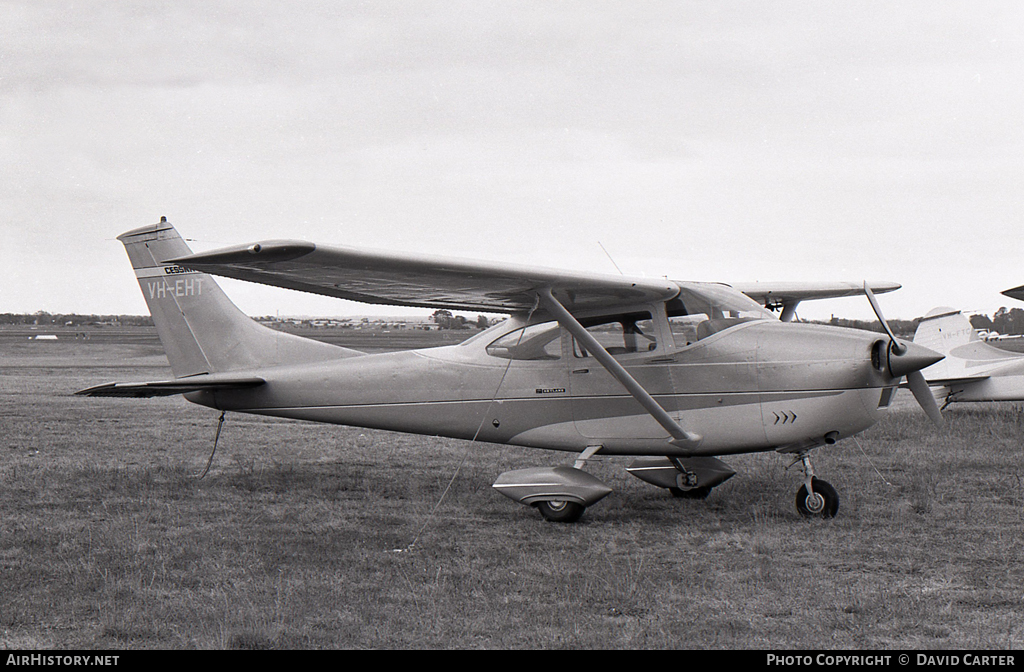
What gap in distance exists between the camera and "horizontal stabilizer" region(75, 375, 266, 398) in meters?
8.26

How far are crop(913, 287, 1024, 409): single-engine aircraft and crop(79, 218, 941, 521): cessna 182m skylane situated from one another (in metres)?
9.82

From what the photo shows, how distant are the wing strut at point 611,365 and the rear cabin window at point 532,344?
0.74 meters

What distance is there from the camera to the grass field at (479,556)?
429 cm

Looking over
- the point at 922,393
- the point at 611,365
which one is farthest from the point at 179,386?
the point at 922,393

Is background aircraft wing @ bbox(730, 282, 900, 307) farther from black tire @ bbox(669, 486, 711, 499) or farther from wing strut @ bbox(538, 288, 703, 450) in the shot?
wing strut @ bbox(538, 288, 703, 450)

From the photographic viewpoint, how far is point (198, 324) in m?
9.49

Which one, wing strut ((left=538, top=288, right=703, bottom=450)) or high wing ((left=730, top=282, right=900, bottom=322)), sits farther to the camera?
high wing ((left=730, top=282, right=900, bottom=322))

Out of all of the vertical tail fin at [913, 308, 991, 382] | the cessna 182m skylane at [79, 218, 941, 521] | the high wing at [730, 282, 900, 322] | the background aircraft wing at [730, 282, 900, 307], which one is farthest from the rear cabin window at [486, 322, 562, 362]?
the vertical tail fin at [913, 308, 991, 382]

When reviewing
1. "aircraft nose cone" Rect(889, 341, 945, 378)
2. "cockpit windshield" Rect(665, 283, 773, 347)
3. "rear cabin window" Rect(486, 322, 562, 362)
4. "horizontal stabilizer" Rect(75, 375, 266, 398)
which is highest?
"cockpit windshield" Rect(665, 283, 773, 347)

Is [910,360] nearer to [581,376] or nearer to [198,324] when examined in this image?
[581,376]

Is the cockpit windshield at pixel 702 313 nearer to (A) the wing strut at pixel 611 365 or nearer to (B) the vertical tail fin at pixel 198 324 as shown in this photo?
(A) the wing strut at pixel 611 365

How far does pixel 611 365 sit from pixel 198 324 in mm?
5227

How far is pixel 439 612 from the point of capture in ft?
14.9
